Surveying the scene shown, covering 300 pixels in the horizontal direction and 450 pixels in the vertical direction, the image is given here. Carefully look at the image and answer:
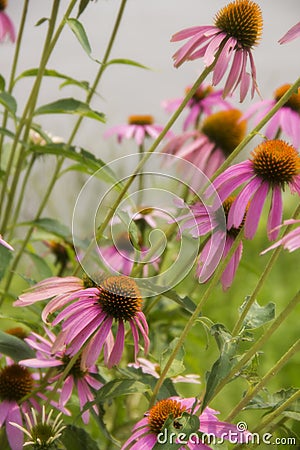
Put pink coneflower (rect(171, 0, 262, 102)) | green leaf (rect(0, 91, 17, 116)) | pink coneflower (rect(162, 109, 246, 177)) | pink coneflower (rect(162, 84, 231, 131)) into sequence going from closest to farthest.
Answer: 1. pink coneflower (rect(171, 0, 262, 102))
2. green leaf (rect(0, 91, 17, 116))
3. pink coneflower (rect(162, 109, 246, 177))
4. pink coneflower (rect(162, 84, 231, 131))

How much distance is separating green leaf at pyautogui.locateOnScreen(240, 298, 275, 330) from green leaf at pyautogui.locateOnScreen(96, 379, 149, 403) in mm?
106

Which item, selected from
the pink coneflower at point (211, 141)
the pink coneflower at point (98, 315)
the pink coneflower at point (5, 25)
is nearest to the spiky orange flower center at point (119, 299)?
the pink coneflower at point (98, 315)

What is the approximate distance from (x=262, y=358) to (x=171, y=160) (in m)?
0.99

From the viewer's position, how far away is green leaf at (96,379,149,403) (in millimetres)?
648

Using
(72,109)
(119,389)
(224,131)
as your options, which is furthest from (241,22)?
(224,131)

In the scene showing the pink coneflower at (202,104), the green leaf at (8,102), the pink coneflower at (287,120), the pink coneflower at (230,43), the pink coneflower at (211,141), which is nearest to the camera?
the pink coneflower at (230,43)

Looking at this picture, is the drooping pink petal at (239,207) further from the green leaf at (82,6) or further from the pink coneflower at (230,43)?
the green leaf at (82,6)

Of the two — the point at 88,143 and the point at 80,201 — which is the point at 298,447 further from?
the point at 88,143

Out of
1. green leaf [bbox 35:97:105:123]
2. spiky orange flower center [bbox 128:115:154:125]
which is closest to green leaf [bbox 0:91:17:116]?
green leaf [bbox 35:97:105:123]

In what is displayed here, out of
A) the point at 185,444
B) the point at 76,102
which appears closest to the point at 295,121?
the point at 76,102

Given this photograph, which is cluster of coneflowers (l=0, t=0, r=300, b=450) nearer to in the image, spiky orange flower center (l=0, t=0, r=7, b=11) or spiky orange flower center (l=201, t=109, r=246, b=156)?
spiky orange flower center (l=201, t=109, r=246, b=156)

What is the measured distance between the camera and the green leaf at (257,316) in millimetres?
655

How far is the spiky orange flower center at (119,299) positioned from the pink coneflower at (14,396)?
0.59ft

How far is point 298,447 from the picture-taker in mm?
711
